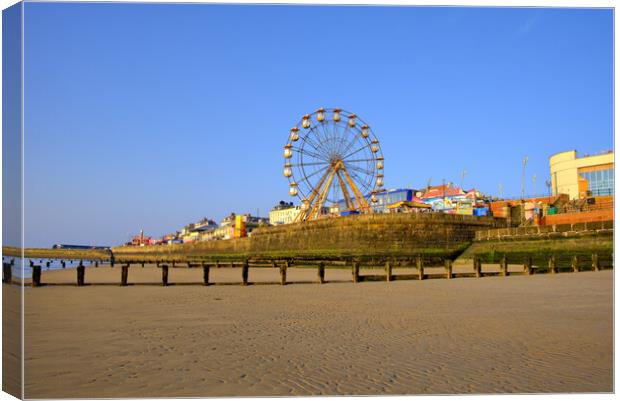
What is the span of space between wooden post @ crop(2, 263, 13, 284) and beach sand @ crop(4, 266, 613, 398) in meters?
1.03

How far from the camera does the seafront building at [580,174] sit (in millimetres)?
54938

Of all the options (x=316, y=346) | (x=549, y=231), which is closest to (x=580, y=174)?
(x=549, y=231)

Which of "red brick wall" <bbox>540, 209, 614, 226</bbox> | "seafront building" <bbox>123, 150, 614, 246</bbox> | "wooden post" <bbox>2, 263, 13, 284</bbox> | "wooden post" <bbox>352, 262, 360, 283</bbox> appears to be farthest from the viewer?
"seafront building" <bbox>123, 150, 614, 246</bbox>

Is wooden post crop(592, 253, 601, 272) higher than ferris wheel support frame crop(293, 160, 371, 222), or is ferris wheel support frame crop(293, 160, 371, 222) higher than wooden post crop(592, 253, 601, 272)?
ferris wheel support frame crop(293, 160, 371, 222)

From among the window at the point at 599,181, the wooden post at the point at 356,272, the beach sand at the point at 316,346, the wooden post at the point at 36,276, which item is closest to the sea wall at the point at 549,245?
the wooden post at the point at 356,272

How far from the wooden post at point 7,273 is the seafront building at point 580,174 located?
54.8 meters

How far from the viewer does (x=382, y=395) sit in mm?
5199

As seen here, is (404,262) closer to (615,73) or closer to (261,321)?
(261,321)

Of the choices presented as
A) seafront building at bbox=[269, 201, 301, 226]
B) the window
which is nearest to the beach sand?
the window

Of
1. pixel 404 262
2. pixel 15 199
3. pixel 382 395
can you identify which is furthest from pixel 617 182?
pixel 404 262

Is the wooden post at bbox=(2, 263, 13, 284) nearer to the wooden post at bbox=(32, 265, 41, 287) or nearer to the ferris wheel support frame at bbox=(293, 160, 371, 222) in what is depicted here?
the wooden post at bbox=(32, 265, 41, 287)

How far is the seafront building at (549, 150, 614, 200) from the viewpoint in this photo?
54.9 m

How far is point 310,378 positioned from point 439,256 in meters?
33.7

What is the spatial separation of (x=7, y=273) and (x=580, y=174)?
62.6m
